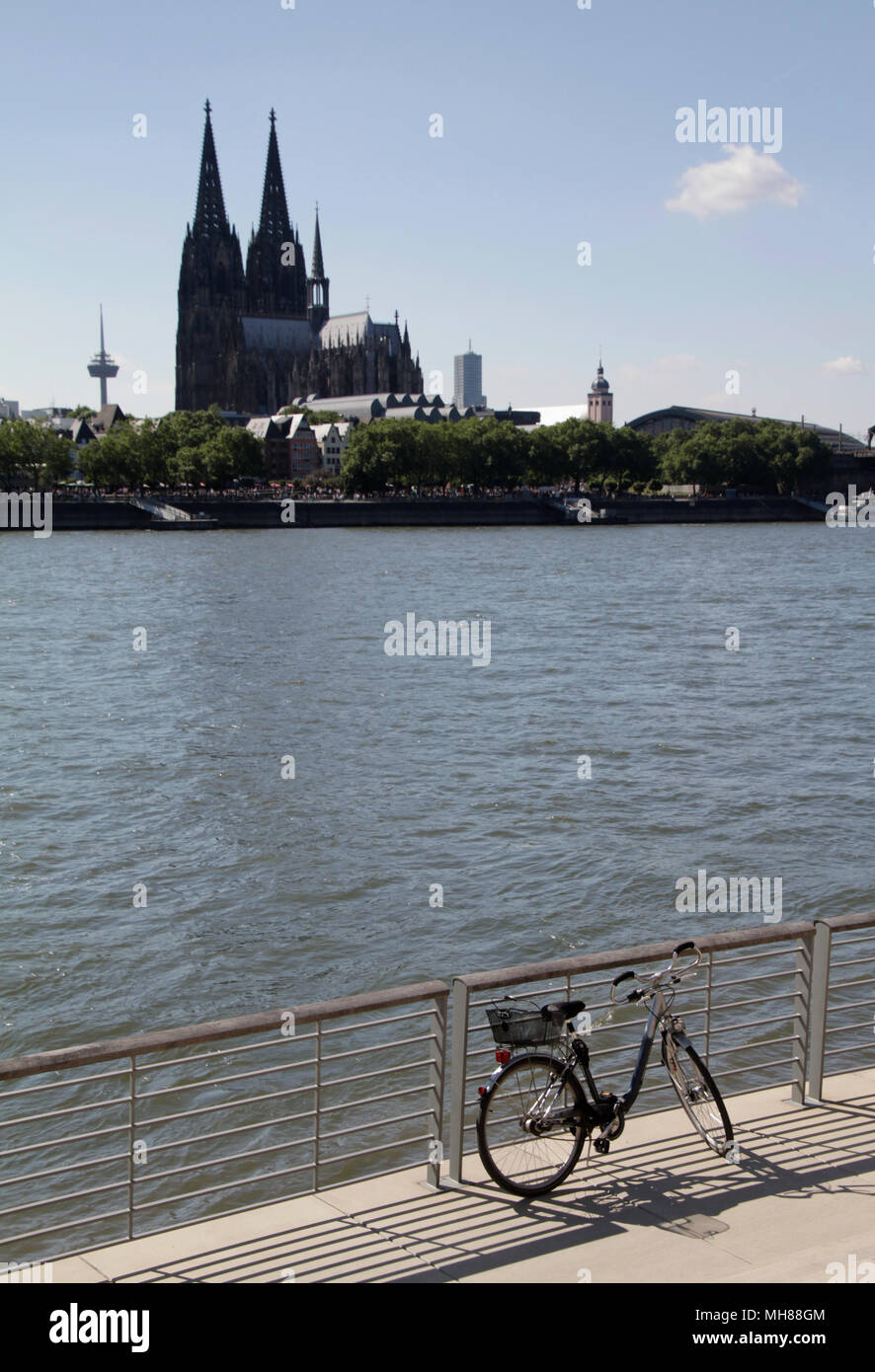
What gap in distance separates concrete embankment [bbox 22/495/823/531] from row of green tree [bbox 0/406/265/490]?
722 cm

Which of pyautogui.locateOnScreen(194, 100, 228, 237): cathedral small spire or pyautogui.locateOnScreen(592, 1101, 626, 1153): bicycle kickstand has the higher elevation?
pyautogui.locateOnScreen(194, 100, 228, 237): cathedral small spire

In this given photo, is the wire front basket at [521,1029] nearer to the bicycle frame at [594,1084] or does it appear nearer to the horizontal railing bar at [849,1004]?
the bicycle frame at [594,1084]

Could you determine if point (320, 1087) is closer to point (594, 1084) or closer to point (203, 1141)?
point (594, 1084)

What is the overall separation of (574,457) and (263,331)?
57310mm

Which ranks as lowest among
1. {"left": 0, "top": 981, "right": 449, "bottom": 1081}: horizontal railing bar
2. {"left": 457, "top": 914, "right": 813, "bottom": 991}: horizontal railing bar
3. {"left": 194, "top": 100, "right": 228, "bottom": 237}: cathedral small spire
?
{"left": 0, "top": 981, "right": 449, "bottom": 1081}: horizontal railing bar

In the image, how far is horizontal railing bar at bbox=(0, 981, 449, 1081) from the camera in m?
4.30

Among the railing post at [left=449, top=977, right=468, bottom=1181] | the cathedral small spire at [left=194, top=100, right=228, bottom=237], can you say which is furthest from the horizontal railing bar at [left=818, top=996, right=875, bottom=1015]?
the cathedral small spire at [left=194, top=100, right=228, bottom=237]

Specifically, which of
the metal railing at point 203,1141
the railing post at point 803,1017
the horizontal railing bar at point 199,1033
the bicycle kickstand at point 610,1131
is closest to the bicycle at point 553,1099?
the bicycle kickstand at point 610,1131

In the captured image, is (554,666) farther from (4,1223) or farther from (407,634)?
(4,1223)

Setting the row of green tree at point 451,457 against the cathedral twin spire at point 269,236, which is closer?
the row of green tree at point 451,457

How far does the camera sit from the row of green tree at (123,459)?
346 feet

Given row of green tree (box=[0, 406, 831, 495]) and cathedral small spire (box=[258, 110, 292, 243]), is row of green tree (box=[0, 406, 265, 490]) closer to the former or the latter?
row of green tree (box=[0, 406, 831, 495])

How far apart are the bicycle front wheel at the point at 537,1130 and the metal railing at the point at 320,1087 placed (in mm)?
169
